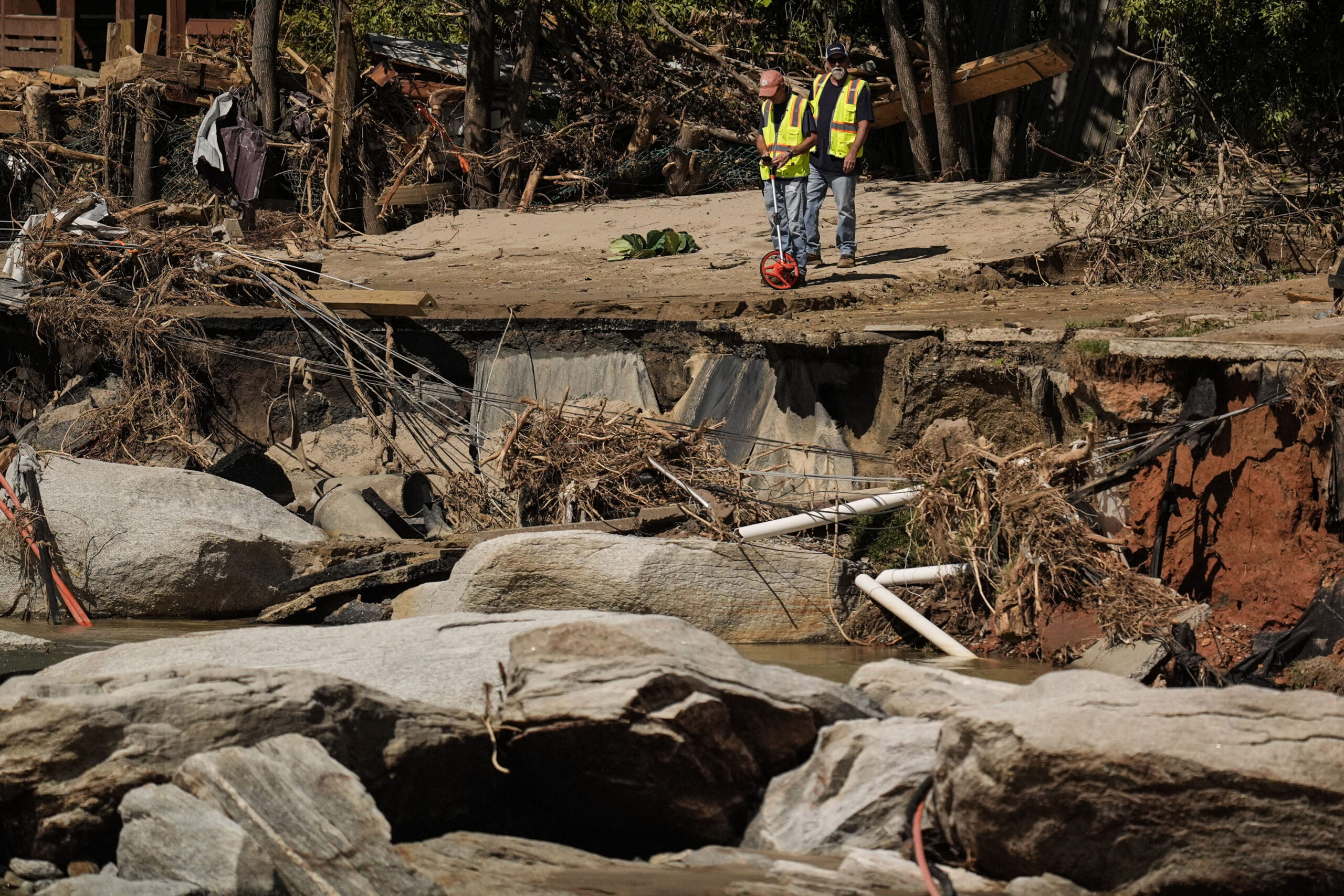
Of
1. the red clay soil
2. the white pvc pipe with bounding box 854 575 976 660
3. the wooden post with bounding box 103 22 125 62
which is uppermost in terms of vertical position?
the wooden post with bounding box 103 22 125 62

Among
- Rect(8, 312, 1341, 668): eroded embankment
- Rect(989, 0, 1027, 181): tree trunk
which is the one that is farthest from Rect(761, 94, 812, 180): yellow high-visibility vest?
Rect(989, 0, 1027, 181): tree trunk

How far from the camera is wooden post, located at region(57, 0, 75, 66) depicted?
71.3ft

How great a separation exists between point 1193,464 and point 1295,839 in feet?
11.1

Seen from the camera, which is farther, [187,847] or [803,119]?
[803,119]

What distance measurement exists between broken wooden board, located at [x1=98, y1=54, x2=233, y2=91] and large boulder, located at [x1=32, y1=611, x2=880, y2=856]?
13.3 metres

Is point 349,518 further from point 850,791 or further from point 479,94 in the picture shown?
point 479,94

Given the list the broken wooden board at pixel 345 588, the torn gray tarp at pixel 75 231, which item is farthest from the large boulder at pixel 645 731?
the torn gray tarp at pixel 75 231

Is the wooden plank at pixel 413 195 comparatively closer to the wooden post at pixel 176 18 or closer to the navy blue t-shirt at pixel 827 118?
the navy blue t-shirt at pixel 827 118

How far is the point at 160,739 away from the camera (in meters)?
4.73

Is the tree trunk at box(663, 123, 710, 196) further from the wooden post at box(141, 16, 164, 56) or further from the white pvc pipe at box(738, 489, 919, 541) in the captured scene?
the white pvc pipe at box(738, 489, 919, 541)

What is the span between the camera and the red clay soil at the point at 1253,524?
6.76 metres

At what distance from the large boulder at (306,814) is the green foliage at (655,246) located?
9403 mm

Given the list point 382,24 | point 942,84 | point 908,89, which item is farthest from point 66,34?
point 942,84

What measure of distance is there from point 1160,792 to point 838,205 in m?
8.01
